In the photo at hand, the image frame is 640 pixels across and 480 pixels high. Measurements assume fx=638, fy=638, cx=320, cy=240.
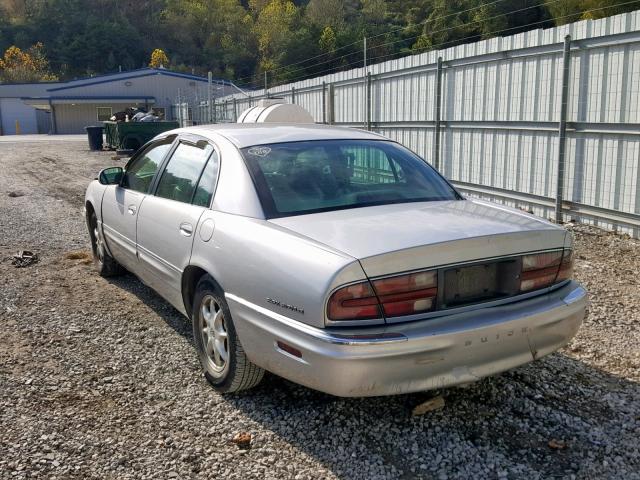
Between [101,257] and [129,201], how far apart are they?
1371 millimetres

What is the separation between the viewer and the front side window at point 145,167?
16.2ft

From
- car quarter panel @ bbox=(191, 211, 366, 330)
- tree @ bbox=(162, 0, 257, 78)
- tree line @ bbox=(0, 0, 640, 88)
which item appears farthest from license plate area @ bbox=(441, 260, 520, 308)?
tree @ bbox=(162, 0, 257, 78)

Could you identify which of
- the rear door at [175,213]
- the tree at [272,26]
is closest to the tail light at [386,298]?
the rear door at [175,213]

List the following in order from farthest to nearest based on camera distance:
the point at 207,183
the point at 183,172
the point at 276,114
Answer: the point at 276,114 < the point at 183,172 < the point at 207,183

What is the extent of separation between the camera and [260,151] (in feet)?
13.1

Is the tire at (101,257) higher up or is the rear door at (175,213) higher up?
the rear door at (175,213)

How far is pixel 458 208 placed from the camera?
12.2ft

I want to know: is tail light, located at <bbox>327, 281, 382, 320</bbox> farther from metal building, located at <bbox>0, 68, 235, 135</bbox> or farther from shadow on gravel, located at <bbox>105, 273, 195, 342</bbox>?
metal building, located at <bbox>0, 68, 235, 135</bbox>

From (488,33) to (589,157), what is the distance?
25815 mm

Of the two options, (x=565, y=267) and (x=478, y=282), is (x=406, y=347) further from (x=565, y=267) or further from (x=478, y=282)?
(x=565, y=267)

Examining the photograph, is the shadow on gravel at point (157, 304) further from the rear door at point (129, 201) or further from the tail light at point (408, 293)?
the tail light at point (408, 293)

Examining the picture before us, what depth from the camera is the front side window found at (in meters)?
4.93

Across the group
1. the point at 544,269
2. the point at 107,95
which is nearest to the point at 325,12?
the point at 107,95

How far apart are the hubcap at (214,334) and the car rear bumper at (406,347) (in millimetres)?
382
